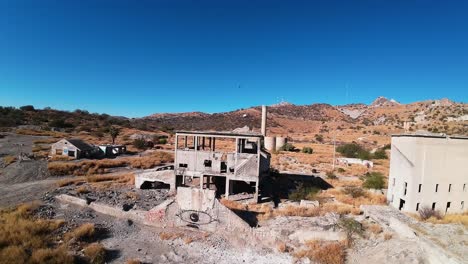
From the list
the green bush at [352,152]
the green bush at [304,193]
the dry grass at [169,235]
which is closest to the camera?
the dry grass at [169,235]

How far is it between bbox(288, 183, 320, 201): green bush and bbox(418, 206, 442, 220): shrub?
7.20 meters

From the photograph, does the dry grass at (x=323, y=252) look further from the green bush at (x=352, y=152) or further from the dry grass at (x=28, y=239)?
the green bush at (x=352, y=152)

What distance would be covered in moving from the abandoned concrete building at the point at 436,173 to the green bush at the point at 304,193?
6649 millimetres

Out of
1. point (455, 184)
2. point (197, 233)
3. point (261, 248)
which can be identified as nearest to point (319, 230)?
point (261, 248)

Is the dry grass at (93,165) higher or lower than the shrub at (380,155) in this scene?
lower

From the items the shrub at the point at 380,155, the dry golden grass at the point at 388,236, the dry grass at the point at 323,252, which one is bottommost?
the dry grass at the point at 323,252

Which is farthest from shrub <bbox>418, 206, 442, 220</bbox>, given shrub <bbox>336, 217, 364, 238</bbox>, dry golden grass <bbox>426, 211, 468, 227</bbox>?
shrub <bbox>336, 217, 364, 238</bbox>

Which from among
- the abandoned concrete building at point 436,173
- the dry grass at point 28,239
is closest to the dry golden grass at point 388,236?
the abandoned concrete building at point 436,173

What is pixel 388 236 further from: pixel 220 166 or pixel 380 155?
pixel 380 155

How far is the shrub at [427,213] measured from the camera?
16.0m

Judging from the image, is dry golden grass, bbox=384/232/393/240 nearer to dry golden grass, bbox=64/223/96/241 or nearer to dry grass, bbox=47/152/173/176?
dry golden grass, bbox=64/223/96/241

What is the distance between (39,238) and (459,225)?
65.9ft

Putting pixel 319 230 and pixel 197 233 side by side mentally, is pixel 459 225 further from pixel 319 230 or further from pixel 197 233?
pixel 197 233

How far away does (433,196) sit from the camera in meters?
16.7
